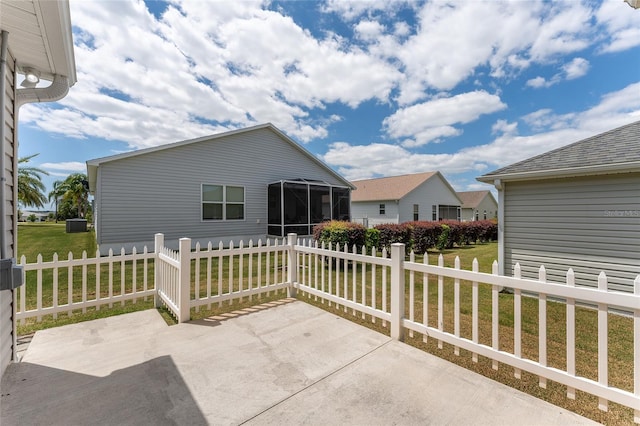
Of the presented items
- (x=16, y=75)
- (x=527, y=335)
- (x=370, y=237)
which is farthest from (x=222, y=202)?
(x=527, y=335)

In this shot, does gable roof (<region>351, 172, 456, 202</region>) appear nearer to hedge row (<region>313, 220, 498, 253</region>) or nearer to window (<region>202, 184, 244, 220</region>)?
hedge row (<region>313, 220, 498, 253</region>)

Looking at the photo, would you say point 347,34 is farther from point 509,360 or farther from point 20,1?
point 509,360

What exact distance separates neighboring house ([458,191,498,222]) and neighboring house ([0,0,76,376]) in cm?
3916

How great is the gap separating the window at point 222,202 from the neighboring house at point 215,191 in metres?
0.04

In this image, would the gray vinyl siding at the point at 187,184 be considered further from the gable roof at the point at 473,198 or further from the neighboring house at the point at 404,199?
the gable roof at the point at 473,198

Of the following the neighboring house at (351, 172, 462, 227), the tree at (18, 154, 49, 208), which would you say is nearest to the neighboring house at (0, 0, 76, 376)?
the neighboring house at (351, 172, 462, 227)

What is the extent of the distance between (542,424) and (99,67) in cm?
1069

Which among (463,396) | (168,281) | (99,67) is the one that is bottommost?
(463,396)

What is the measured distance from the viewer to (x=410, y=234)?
36.7 ft

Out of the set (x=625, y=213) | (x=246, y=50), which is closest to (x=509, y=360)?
(x=625, y=213)

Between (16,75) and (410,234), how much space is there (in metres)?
11.2

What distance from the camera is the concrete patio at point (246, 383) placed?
1959 mm

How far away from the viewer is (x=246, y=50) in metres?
7.77

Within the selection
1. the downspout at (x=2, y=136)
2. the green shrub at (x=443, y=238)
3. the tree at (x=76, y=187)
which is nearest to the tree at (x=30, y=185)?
the tree at (x=76, y=187)
